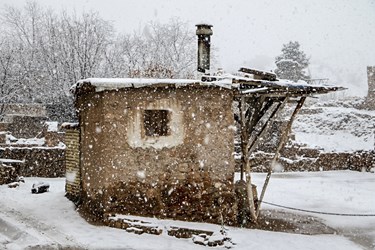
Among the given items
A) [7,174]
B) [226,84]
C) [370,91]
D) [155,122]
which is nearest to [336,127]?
[370,91]

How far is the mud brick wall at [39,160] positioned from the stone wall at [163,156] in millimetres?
6826

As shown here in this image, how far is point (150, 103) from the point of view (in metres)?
9.25

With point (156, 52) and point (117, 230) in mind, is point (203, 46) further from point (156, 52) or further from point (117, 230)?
point (156, 52)

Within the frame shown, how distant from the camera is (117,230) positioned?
8422mm

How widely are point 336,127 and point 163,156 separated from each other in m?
25.0

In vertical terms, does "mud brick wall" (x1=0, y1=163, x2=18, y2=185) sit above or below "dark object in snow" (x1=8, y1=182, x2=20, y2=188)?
above

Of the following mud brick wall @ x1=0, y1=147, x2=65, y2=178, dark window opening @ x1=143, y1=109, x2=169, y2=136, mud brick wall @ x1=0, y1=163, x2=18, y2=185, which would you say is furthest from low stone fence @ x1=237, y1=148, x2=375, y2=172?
mud brick wall @ x1=0, y1=163, x2=18, y2=185

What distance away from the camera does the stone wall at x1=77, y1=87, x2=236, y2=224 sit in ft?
29.8

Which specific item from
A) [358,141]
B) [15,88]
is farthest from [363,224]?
[15,88]

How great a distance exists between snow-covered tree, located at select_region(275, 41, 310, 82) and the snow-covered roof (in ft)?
99.9

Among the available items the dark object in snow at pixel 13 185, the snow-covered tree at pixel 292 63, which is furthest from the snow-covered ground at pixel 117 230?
the snow-covered tree at pixel 292 63

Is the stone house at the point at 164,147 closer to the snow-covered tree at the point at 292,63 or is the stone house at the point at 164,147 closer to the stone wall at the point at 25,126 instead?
the stone wall at the point at 25,126

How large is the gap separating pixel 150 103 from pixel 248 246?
392cm

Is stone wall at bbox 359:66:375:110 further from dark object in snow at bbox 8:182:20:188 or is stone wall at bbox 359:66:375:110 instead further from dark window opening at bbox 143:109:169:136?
dark object in snow at bbox 8:182:20:188
